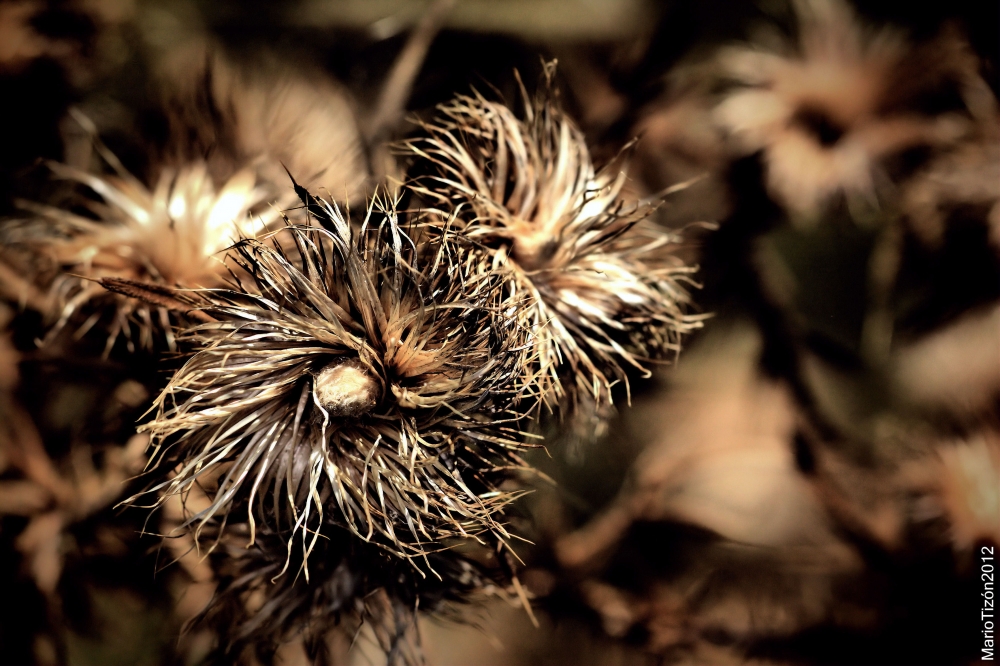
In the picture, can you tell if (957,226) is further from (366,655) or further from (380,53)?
(366,655)

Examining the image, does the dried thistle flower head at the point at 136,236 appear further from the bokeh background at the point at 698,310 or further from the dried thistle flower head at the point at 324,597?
the dried thistle flower head at the point at 324,597

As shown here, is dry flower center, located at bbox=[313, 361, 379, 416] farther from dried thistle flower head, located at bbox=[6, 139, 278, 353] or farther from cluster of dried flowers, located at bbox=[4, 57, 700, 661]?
dried thistle flower head, located at bbox=[6, 139, 278, 353]

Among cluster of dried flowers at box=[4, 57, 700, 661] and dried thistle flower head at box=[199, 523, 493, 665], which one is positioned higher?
cluster of dried flowers at box=[4, 57, 700, 661]

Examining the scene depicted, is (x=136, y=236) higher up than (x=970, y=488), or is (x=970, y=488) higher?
(x=136, y=236)

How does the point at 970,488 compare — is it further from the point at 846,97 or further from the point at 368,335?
the point at 368,335

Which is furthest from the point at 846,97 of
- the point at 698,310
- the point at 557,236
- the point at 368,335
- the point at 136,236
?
the point at 136,236

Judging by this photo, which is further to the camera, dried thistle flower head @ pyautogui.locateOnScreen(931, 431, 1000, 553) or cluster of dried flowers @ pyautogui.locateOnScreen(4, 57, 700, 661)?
dried thistle flower head @ pyautogui.locateOnScreen(931, 431, 1000, 553)

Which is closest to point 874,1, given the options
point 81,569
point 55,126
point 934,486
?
point 934,486

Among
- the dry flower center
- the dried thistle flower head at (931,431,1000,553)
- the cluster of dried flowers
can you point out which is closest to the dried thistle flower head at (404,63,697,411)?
the cluster of dried flowers
